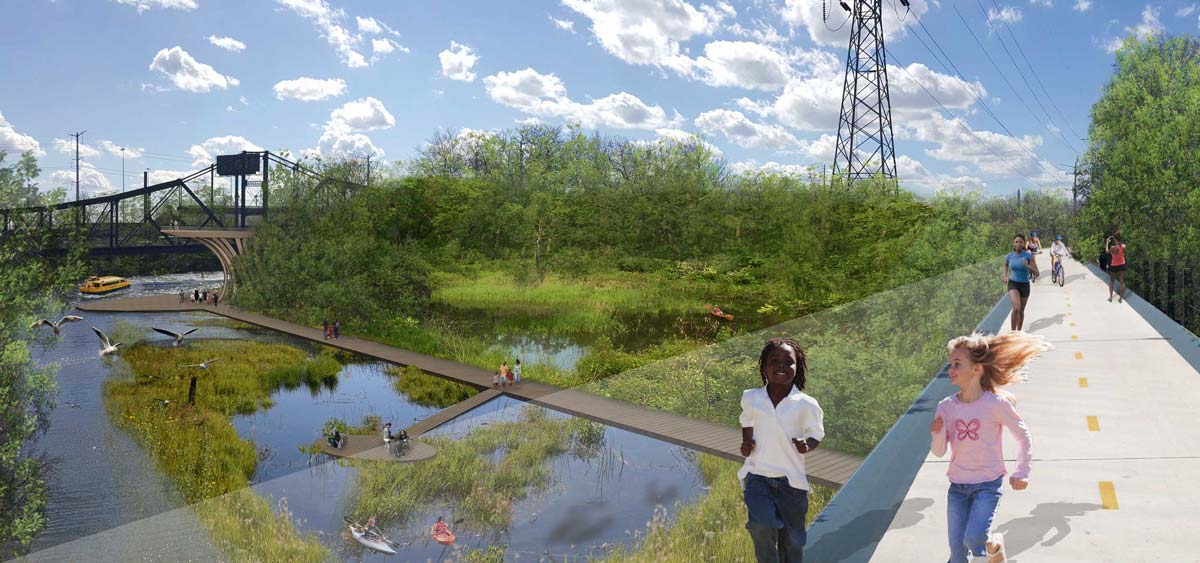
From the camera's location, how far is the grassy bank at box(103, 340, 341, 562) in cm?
1212

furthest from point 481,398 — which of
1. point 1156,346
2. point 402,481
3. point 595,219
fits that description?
point 595,219

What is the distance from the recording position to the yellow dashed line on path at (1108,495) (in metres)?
5.50

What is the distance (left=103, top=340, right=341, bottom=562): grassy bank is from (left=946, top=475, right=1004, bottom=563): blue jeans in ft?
30.6

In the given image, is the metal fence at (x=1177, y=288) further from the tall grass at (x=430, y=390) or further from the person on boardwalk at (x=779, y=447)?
the person on boardwalk at (x=779, y=447)

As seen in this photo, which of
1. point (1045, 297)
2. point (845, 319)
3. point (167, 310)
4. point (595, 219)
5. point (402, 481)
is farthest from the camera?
point (595, 219)

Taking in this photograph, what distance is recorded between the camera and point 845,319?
19828 mm

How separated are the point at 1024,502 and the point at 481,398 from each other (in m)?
16.2

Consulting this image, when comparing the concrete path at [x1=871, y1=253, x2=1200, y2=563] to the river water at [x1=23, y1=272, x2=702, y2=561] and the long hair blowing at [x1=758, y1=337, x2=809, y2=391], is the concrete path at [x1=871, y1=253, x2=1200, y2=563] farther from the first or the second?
the river water at [x1=23, y1=272, x2=702, y2=561]

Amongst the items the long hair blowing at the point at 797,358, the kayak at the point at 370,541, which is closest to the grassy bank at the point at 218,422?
the kayak at the point at 370,541

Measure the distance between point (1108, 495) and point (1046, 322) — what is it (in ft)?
40.7

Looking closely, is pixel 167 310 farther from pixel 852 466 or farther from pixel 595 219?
pixel 852 466

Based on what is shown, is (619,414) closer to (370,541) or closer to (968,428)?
(370,541)

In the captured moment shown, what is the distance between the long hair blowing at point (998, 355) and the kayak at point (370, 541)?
9.06m

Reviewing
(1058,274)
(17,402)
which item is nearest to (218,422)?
(17,402)
